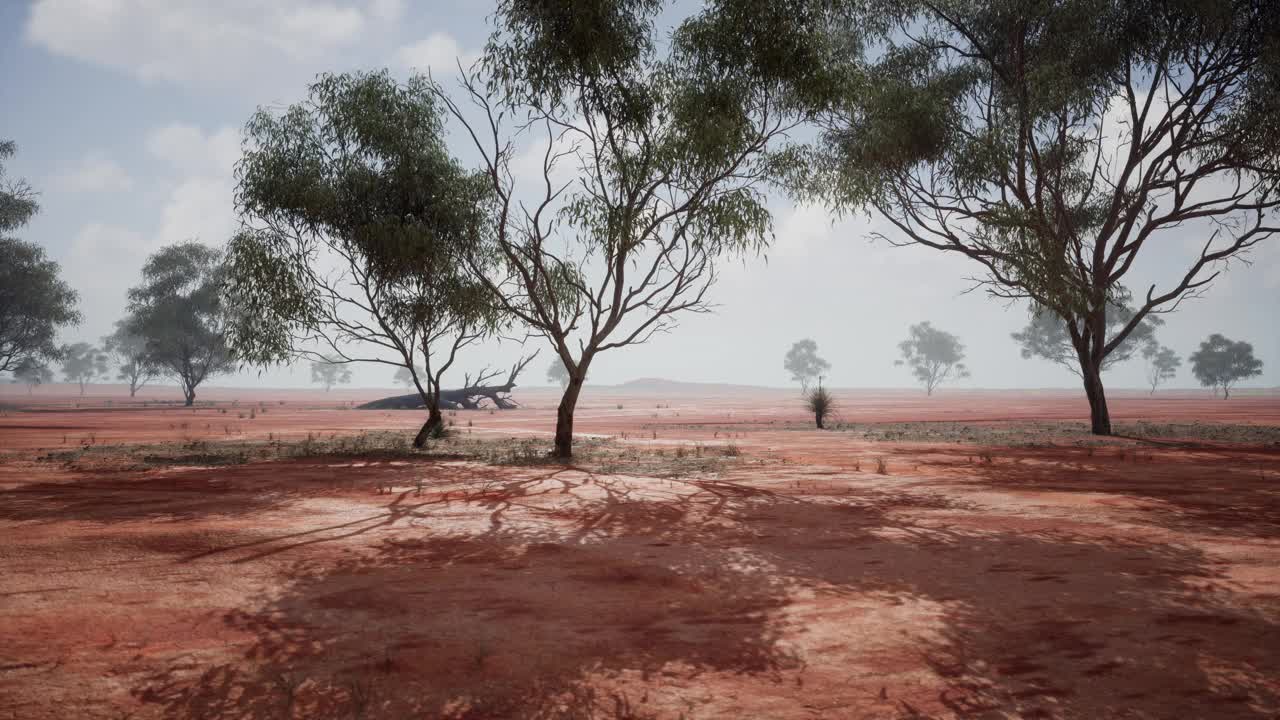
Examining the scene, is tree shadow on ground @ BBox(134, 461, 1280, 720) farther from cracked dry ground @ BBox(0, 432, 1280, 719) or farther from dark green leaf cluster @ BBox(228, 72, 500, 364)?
dark green leaf cluster @ BBox(228, 72, 500, 364)

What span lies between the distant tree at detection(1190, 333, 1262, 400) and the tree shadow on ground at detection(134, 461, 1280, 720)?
4503 inches

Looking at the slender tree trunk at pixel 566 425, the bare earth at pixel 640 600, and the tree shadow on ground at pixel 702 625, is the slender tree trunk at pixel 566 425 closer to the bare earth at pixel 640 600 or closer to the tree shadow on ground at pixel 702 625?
the bare earth at pixel 640 600

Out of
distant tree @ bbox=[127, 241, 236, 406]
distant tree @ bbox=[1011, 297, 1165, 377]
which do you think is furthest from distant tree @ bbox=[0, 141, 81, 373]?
distant tree @ bbox=[1011, 297, 1165, 377]

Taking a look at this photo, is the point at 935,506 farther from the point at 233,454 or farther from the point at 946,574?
the point at 233,454

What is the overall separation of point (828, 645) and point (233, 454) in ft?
52.4

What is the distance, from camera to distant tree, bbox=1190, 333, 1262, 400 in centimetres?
9331

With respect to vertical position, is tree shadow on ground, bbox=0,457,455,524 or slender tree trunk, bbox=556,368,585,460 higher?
slender tree trunk, bbox=556,368,585,460

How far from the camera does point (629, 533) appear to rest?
7.66m

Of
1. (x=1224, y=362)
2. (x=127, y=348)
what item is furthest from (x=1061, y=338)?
(x=127, y=348)

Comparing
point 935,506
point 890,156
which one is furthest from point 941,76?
point 935,506

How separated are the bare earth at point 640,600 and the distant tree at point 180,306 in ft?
162

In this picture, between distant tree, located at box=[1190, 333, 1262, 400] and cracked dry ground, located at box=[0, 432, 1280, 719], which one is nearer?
cracked dry ground, located at box=[0, 432, 1280, 719]

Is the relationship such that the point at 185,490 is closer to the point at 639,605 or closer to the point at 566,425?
the point at 566,425

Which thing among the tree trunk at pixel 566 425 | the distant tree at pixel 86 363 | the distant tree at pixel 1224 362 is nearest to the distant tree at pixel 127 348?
the distant tree at pixel 86 363
